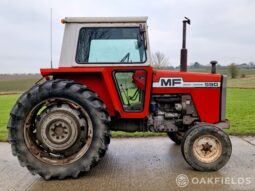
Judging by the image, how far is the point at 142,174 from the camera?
5785mm

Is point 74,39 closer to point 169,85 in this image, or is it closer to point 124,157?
point 169,85

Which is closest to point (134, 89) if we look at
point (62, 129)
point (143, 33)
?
point (143, 33)

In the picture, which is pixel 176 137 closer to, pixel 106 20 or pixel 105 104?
pixel 105 104

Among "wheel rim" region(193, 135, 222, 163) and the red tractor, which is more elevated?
the red tractor

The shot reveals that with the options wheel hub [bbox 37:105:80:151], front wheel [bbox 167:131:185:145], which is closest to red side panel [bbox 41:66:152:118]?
wheel hub [bbox 37:105:80:151]

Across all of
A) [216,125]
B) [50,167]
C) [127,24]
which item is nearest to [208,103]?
[216,125]

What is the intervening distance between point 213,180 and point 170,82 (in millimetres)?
1714

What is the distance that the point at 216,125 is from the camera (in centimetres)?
648

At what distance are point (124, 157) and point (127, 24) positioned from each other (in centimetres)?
232

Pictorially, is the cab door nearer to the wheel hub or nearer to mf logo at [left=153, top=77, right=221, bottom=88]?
mf logo at [left=153, top=77, right=221, bottom=88]

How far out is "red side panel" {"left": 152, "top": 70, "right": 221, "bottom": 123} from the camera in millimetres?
6379

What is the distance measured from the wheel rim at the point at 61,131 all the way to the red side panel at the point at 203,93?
1331 millimetres

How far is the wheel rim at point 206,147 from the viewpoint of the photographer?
598cm

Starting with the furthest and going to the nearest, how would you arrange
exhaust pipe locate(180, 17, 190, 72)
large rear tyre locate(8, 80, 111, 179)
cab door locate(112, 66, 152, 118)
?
exhaust pipe locate(180, 17, 190, 72), cab door locate(112, 66, 152, 118), large rear tyre locate(8, 80, 111, 179)
